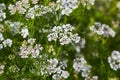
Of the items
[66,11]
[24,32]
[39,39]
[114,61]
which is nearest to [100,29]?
[114,61]

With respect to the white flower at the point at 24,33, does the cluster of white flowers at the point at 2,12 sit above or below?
above

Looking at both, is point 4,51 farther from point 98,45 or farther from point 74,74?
point 98,45

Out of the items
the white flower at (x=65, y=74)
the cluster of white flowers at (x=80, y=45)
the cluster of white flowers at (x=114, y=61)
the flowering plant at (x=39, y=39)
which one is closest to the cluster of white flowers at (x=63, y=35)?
the flowering plant at (x=39, y=39)

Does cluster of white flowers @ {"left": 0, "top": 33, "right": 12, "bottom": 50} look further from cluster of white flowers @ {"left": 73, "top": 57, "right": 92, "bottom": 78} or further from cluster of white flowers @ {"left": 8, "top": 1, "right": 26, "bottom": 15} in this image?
cluster of white flowers @ {"left": 73, "top": 57, "right": 92, "bottom": 78}

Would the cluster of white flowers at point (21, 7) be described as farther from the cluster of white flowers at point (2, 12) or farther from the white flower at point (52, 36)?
the white flower at point (52, 36)

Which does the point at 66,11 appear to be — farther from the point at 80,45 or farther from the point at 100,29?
the point at 80,45

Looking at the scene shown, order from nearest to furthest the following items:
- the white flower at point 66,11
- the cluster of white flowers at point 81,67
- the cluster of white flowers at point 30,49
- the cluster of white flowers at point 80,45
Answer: the cluster of white flowers at point 30,49, the white flower at point 66,11, the cluster of white flowers at point 81,67, the cluster of white flowers at point 80,45

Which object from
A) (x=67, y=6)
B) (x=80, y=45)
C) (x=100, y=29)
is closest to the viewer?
(x=67, y=6)
